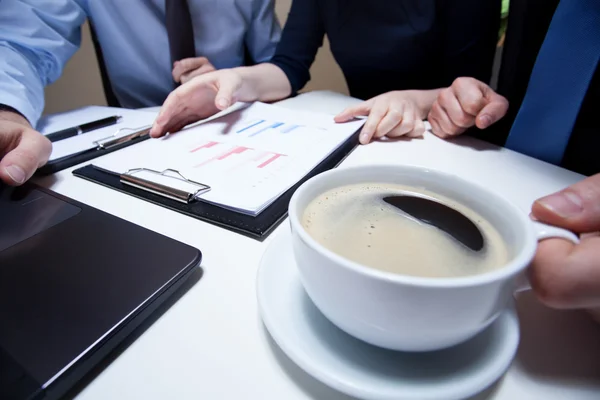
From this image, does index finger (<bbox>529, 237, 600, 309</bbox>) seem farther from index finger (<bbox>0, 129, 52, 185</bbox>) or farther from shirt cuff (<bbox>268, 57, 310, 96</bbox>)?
shirt cuff (<bbox>268, 57, 310, 96</bbox>)

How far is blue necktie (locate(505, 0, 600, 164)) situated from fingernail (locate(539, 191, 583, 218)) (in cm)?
34

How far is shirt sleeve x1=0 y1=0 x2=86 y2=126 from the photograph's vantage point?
610 millimetres

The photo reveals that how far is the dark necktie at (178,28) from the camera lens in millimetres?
860

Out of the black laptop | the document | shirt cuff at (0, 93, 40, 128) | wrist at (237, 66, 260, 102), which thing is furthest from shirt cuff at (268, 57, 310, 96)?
the black laptop

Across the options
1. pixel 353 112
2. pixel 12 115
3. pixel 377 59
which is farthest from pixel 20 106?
pixel 377 59

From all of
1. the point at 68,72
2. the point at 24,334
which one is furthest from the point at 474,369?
the point at 68,72

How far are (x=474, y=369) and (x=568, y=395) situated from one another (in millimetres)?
59

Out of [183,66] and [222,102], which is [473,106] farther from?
[183,66]

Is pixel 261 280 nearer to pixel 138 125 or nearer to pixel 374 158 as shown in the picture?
pixel 374 158

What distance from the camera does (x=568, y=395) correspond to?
19 cm

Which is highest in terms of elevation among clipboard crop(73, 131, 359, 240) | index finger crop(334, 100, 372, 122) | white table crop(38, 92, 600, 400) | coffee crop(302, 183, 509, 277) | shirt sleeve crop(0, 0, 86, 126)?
shirt sleeve crop(0, 0, 86, 126)

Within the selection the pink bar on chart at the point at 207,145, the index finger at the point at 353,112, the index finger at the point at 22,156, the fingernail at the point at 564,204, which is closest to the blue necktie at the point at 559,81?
the index finger at the point at 353,112

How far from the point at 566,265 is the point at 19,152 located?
1.79ft

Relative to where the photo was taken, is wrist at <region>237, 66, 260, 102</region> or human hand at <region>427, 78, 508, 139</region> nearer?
human hand at <region>427, 78, 508, 139</region>
